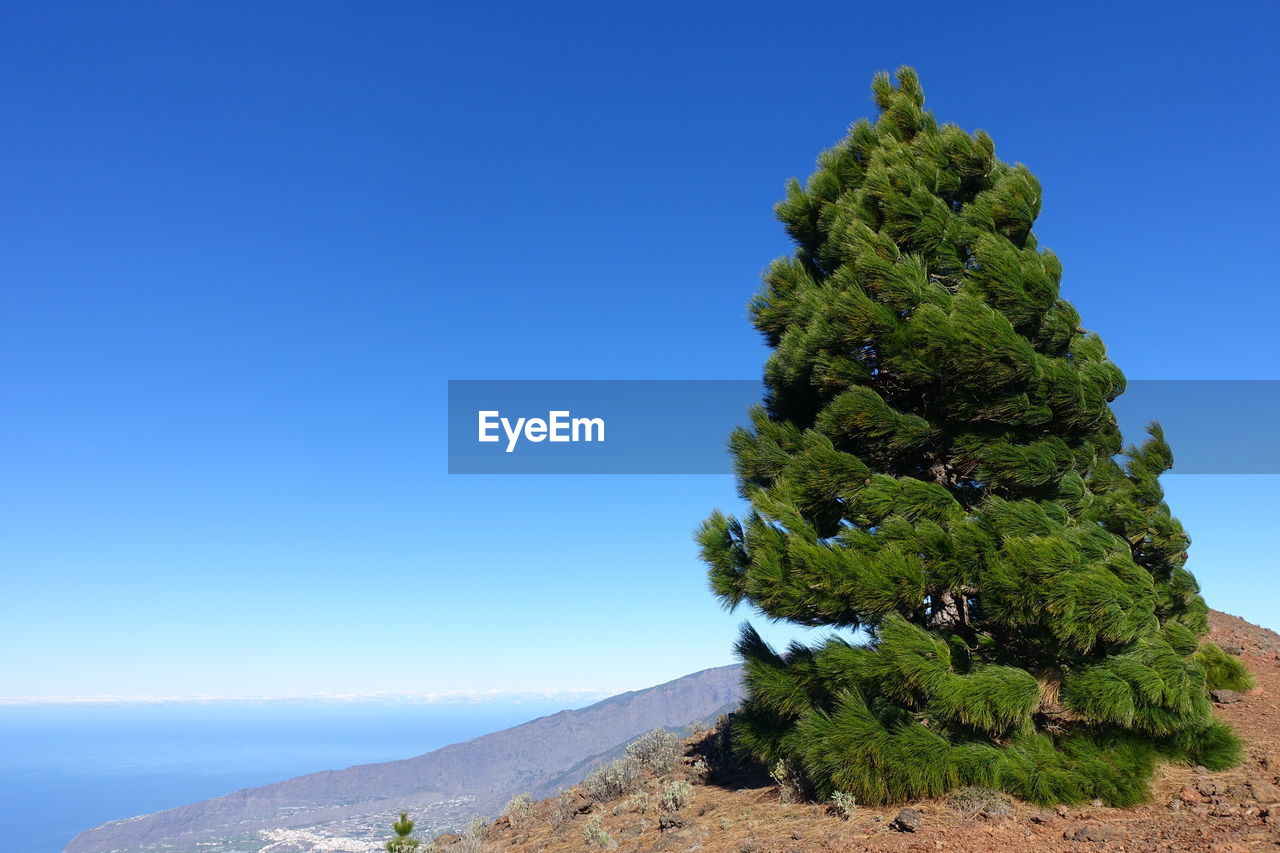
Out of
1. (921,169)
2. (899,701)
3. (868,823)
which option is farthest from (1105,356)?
(868,823)

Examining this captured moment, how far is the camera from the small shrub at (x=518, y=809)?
36.1ft

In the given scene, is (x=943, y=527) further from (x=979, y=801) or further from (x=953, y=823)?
(x=953, y=823)

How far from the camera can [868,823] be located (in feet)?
21.4

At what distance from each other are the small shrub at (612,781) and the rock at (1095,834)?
20.5 ft

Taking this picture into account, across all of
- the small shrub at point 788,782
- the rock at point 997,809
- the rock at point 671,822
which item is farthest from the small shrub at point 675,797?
the rock at point 997,809

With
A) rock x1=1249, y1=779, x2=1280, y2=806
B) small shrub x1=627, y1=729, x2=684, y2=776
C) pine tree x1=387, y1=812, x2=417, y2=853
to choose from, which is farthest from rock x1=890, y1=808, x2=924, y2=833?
pine tree x1=387, y1=812, x2=417, y2=853

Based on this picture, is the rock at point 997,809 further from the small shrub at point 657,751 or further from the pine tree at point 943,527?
the small shrub at point 657,751

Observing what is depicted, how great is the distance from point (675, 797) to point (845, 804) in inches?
99.9

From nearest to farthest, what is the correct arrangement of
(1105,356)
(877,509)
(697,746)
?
(877,509) → (1105,356) → (697,746)

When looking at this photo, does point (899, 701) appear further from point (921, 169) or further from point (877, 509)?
point (921, 169)

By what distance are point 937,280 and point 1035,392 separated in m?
1.87

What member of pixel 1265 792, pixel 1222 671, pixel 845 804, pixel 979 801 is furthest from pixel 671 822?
pixel 1222 671

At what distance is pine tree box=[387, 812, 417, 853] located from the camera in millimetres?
8641

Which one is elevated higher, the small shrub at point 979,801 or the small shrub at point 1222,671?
the small shrub at point 1222,671
